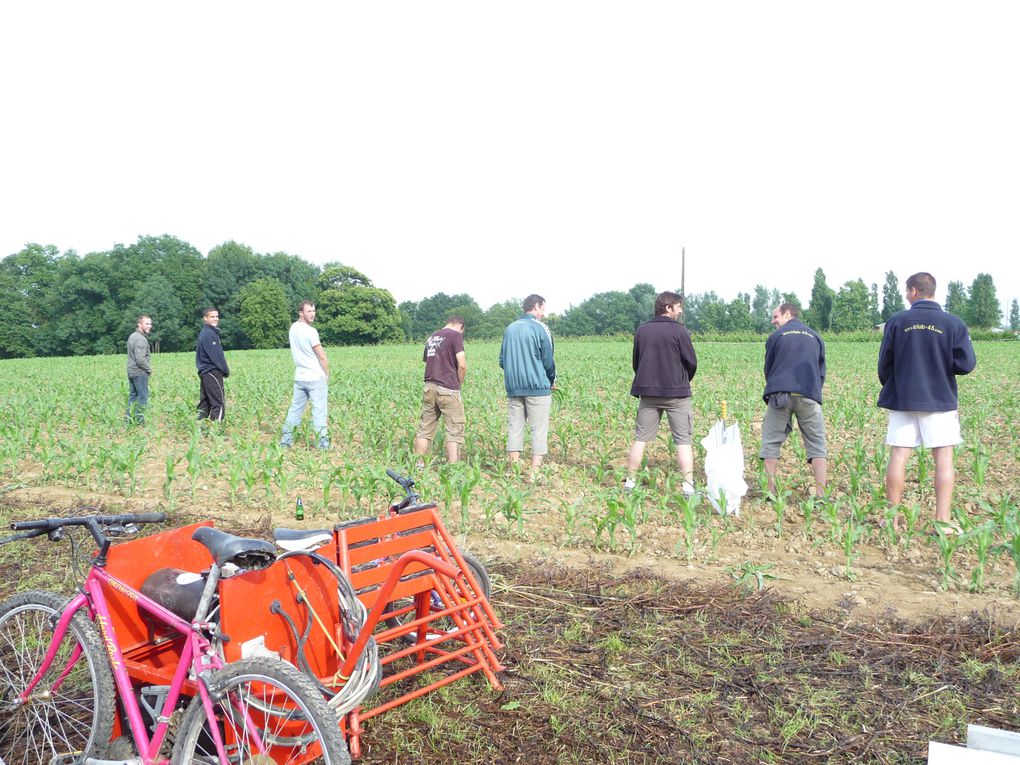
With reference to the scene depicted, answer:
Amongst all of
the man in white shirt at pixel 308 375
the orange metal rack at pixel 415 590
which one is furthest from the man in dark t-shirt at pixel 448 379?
the orange metal rack at pixel 415 590

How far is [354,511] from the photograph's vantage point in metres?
6.88

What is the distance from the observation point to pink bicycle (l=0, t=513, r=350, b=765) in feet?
7.64

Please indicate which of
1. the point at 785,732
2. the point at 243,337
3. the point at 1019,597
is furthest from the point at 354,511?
the point at 243,337

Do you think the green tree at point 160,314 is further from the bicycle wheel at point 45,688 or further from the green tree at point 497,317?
the bicycle wheel at point 45,688

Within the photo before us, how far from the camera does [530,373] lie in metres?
7.83

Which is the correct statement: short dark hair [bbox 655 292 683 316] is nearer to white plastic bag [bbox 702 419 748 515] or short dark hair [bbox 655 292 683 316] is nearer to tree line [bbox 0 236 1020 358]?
white plastic bag [bbox 702 419 748 515]

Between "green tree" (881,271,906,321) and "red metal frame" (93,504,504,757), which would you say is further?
"green tree" (881,271,906,321)

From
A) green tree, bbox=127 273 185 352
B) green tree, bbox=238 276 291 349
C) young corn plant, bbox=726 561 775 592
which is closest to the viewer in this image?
young corn plant, bbox=726 561 775 592

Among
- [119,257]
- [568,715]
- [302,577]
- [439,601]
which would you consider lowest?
[568,715]

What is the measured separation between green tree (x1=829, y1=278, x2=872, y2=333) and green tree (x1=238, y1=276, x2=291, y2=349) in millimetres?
66138

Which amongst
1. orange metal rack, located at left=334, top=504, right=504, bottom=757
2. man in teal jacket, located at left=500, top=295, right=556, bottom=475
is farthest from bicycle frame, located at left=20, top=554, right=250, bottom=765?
man in teal jacket, located at left=500, top=295, right=556, bottom=475

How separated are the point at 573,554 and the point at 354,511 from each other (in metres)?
2.41

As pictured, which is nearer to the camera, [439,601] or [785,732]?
[785,732]

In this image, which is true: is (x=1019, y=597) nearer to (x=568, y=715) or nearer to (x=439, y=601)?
(x=568, y=715)
